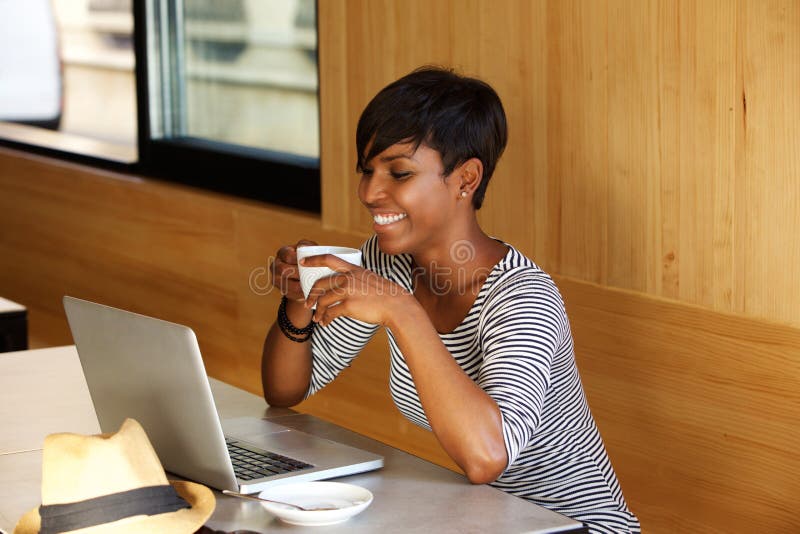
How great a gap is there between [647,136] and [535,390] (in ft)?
2.63

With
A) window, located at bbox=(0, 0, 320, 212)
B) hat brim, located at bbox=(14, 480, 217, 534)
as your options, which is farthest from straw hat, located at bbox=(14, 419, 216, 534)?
window, located at bbox=(0, 0, 320, 212)

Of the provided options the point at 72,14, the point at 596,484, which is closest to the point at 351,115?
the point at 596,484

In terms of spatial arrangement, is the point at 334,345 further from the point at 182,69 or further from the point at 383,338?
the point at 182,69

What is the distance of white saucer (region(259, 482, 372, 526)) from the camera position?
138 cm

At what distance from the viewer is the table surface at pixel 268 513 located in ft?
4.61

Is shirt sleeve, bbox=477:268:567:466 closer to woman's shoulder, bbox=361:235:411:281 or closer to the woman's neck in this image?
the woman's neck

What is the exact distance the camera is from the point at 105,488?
1.22 meters

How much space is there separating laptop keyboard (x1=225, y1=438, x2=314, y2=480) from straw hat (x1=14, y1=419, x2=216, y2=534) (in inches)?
11.5

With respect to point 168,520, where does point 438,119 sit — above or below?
above

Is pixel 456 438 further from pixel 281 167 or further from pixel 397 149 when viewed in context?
pixel 281 167

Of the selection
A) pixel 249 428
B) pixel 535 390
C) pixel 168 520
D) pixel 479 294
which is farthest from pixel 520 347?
pixel 168 520

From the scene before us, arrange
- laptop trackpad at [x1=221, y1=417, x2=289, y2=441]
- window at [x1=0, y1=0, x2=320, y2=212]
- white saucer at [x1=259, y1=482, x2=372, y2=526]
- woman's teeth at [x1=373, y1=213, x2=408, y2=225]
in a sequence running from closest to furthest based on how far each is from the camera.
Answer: white saucer at [x1=259, y1=482, x2=372, y2=526]
laptop trackpad at [x1=221, y1=417, x2=289, y2=441]
woman's teeth at [x1=373, y1=213, x2=408, y2=225]
window at [x1=0, y1=0, x2=320, y2=212]

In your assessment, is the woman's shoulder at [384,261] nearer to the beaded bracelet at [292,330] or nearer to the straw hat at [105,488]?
the beaded bracelet at [292,330]

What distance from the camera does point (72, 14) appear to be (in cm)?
502
